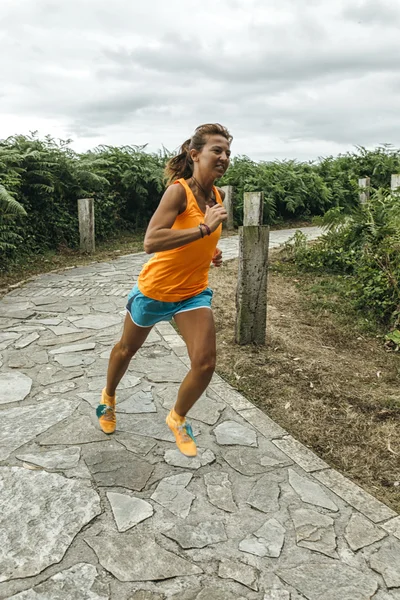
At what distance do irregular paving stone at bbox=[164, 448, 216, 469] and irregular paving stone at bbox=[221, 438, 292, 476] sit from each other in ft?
0.32

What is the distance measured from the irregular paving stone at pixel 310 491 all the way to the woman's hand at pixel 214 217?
1493 millimetres

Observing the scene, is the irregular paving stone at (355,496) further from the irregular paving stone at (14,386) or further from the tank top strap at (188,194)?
the irregular paving stone at (14,386)

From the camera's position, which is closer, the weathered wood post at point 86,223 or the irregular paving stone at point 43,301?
the irregular paving stone at point 43,301

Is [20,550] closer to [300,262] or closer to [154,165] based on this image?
[300,262]

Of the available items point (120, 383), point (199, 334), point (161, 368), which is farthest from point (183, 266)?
point (161, 368)

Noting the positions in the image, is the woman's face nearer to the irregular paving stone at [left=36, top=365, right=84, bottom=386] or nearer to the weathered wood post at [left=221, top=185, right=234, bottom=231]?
the irregular paving stone at [left=36, top=365, right=84, bottom=386]

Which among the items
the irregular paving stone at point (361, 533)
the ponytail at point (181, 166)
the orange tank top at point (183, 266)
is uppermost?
the ponytail at point (181, 166)

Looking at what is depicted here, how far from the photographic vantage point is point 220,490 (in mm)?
3033

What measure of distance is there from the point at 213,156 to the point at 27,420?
7.31 ft

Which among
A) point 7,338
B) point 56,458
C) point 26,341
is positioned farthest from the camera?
point 7,338

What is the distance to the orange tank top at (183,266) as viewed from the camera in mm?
3051

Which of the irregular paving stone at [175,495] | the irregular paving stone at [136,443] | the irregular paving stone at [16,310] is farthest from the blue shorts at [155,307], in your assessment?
the irregular paving stone at [16,310]

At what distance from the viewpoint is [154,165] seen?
13508 millimetres

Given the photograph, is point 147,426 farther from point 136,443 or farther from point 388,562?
point 388,562
